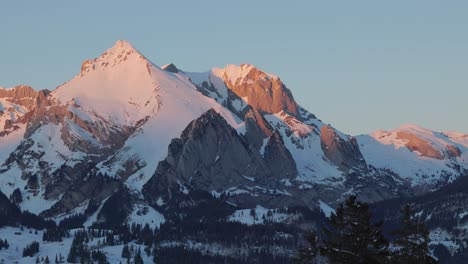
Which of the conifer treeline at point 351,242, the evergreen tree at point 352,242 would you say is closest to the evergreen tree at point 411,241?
the conifer treeline at point 351,242

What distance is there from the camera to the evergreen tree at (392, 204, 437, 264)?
375 ft

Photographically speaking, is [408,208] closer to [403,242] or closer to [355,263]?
[403,242]

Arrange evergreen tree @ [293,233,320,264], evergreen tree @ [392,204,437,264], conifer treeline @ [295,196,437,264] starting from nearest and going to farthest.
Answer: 1. evergreen tree @ [293,233,320,264]
2. conifer treeline @ [295,196,437,264]
3. evergreen tree @ [392,204,437,264]

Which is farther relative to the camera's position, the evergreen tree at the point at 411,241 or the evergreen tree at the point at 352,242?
the evergreen tree at the point at 411,241

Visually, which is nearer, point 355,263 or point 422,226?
point 355,263

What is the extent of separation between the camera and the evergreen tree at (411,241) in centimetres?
11419

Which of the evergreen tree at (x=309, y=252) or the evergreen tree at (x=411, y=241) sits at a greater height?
the evergreen tree at (x=411, y=241)

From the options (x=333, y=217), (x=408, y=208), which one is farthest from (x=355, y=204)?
(x=408, y=208)

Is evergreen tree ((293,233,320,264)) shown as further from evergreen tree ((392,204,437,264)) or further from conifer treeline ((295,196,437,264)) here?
evergreen tree ((392,204,437,264))

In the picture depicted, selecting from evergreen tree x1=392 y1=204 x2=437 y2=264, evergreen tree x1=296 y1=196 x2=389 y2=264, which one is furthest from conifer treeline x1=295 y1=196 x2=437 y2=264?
evergreen tree x1=392 y1=204 x2=437 y2=264

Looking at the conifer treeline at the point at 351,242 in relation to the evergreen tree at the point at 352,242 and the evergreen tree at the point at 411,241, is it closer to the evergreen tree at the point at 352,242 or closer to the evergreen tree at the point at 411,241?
the evergreen tree at the point at 352,242

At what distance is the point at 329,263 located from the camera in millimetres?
108938

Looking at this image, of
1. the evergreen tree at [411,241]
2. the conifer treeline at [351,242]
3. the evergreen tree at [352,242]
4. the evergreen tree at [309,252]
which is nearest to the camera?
the evergreen tree at [309,252]

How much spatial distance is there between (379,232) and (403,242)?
40.1 feet
